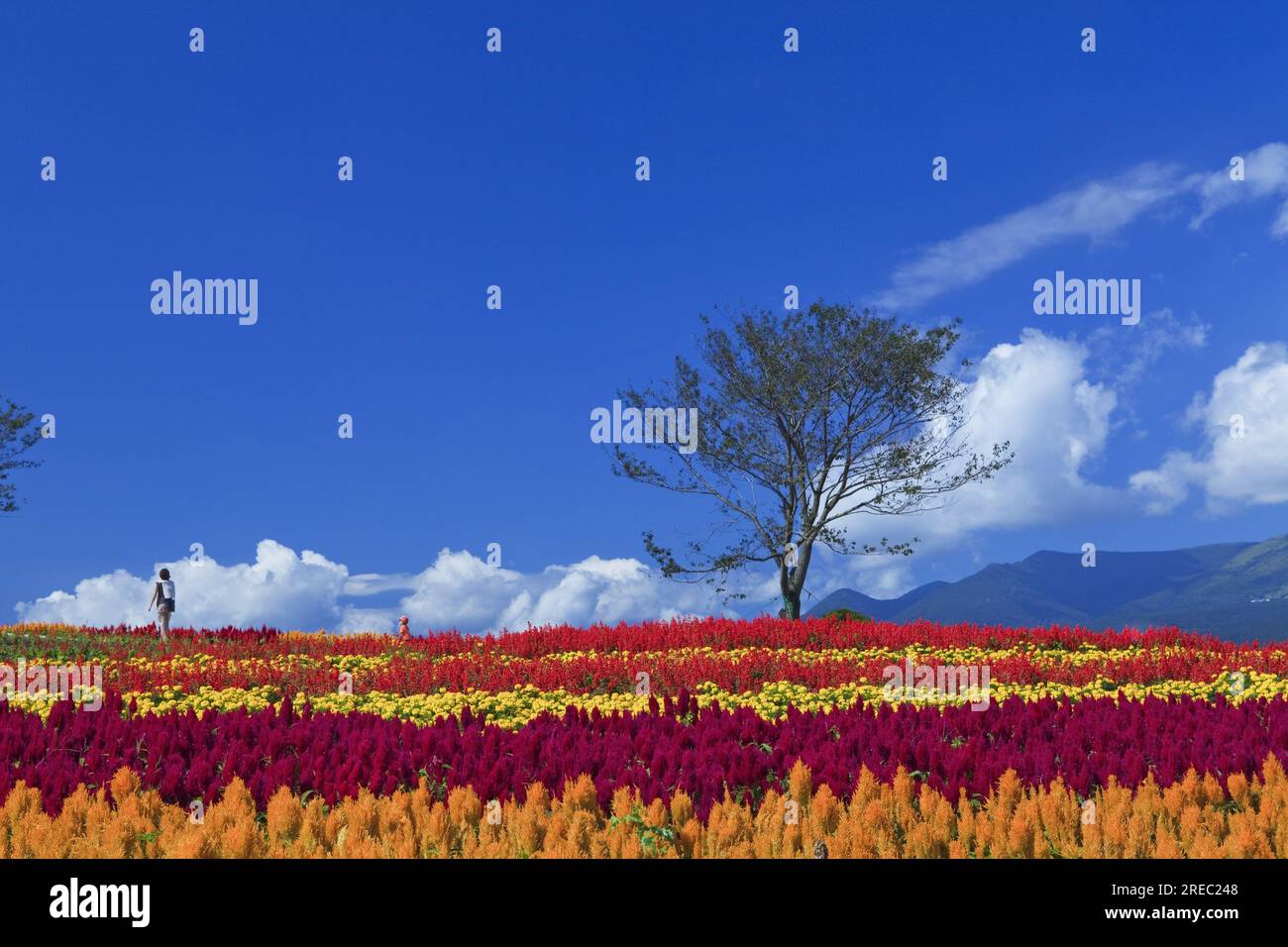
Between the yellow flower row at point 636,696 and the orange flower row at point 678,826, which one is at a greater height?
the orange flower row at point 678,826

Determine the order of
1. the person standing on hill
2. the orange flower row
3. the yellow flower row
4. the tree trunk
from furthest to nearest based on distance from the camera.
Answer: the tree trunk → the person standing on hill → the yellow flower row → the orange flower row

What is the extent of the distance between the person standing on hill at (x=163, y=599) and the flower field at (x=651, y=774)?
7.80 m

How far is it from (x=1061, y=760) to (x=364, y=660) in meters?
10.4

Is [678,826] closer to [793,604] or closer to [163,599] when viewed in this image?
[163,599]

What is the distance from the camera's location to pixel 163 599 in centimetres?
1958

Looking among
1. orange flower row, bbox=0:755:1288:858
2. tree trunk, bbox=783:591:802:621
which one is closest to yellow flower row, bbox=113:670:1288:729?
orange flower row, bbox=0:755:1288:858

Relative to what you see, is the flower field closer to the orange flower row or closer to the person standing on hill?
the orange flower row

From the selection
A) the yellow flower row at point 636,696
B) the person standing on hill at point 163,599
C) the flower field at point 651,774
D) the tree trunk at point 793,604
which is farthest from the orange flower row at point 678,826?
the tree trunk at point 793,604

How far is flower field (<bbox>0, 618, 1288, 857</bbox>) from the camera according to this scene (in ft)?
15.7

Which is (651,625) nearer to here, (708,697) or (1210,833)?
(708,697)

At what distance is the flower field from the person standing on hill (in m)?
7.80

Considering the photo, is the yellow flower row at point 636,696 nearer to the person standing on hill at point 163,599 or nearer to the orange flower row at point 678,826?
the orange flower row at point 678,826

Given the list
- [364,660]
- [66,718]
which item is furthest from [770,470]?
[66,718]

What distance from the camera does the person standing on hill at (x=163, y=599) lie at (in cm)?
1955
